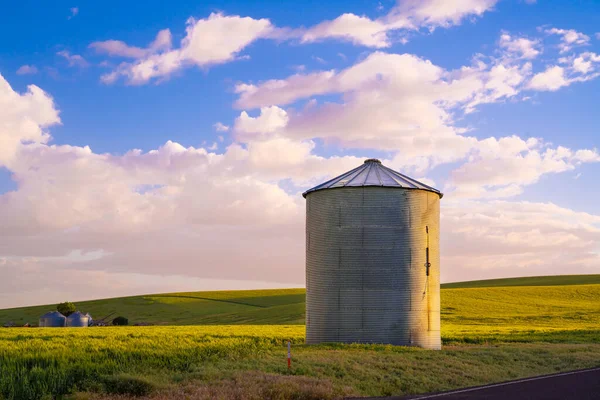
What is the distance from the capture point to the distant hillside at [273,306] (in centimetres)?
6775

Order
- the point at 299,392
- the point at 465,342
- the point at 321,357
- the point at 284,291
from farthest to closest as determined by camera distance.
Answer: the point at 284,291
the point at 465,342
the point at 321,357
the point at 299,392

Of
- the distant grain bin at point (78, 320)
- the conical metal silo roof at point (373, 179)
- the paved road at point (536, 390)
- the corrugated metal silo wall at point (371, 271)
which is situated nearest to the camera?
the paved road at point (536, 390)

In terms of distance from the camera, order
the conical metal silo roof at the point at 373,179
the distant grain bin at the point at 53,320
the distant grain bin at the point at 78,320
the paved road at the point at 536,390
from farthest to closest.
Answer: the distant grain bin at the point at 53,320 → the distant grain bin at the point at 78,320 → the conical metal silo roof at the point at 373,179 → the paved road at the point at 536,390

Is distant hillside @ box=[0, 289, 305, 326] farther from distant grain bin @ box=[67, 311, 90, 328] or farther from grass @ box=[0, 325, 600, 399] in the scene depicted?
grass @ box=[0, 325, 600, 399]

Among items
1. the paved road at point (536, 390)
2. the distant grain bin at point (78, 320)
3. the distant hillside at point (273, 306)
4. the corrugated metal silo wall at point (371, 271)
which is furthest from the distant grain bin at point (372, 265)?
the distant grain bin at point (78, 320)

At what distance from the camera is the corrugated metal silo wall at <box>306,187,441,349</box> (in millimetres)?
28766

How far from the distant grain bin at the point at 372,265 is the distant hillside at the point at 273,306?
30.9 m

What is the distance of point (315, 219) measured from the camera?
30.6m

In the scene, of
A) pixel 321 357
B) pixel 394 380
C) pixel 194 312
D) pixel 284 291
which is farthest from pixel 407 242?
pixel 284 291

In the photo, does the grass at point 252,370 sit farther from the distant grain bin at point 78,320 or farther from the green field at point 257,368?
the distant grain bin at point 78,320

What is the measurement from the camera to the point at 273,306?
95.6 metres

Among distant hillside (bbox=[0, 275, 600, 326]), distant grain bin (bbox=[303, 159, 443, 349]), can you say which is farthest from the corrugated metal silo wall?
distant hillside (bbox=[0, 275, 600, 326])

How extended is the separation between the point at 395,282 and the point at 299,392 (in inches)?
560

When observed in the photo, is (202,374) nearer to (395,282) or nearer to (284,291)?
(395,282)
